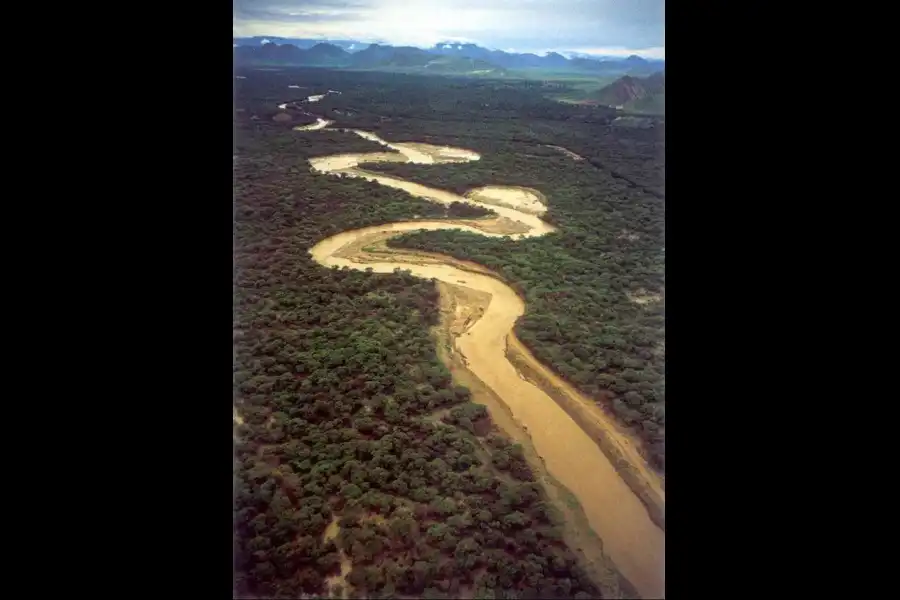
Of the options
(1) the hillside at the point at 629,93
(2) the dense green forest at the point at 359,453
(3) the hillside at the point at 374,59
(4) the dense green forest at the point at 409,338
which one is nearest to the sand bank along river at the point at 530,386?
(4) the dense green forest at the point at 409,338

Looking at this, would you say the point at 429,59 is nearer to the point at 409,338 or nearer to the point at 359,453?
the point at 409,338

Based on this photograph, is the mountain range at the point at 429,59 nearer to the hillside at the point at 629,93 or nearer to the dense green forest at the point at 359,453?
the hillside at the point at 629,93

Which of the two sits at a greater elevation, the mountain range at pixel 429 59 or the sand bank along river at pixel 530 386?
the mountain range at pixel 429 59

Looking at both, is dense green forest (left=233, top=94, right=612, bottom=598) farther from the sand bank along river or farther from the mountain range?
the mountain range

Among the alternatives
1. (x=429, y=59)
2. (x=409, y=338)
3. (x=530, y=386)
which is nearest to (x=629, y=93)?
(x=429, y=59)

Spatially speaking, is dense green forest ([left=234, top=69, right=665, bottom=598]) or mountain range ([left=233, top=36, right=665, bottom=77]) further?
mountain range ([left=233, top=36, right=665, bottom=77])

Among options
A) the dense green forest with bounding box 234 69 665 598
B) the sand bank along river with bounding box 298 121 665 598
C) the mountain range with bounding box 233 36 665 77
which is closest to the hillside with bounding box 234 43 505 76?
the mountain range with bounding box 233 36 665 77
